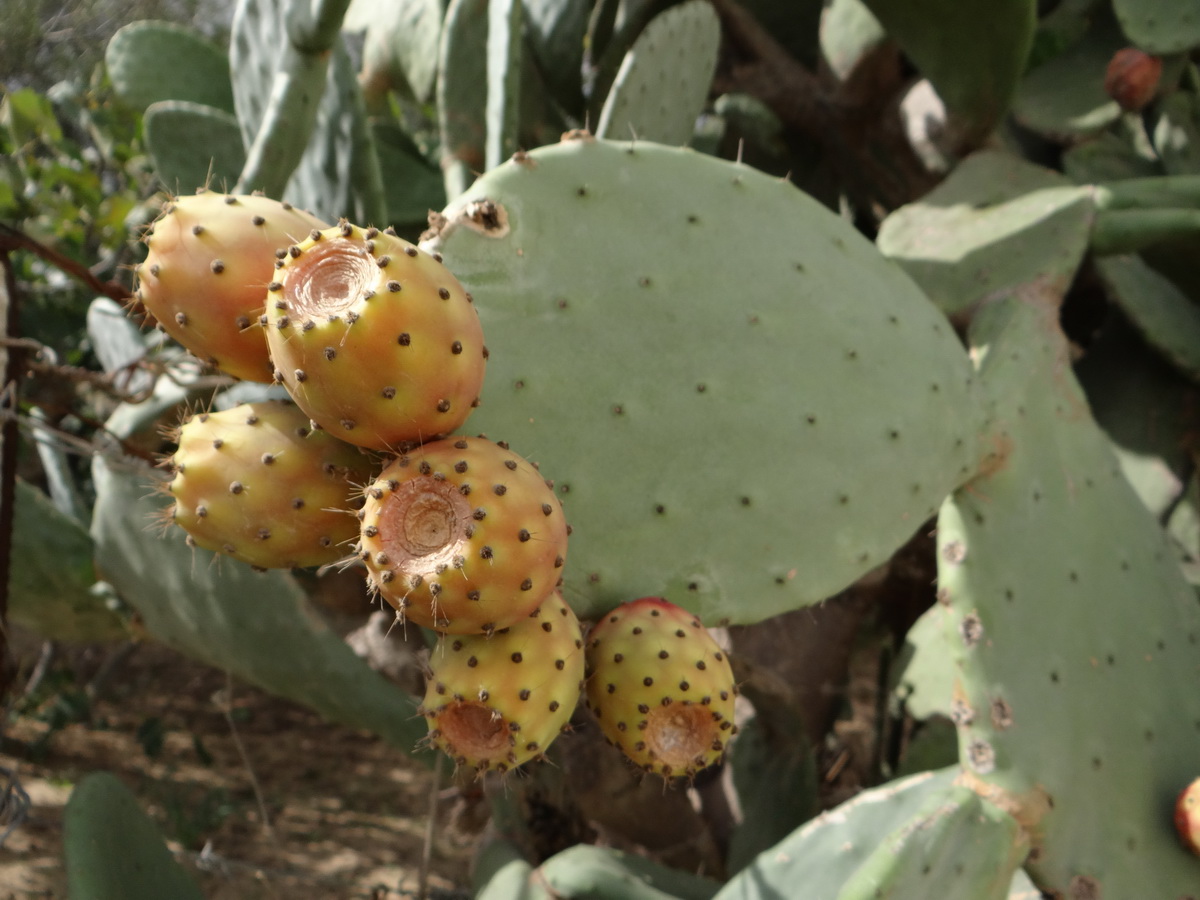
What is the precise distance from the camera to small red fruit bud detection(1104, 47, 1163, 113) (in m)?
2.06

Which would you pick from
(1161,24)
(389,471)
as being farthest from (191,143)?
(1161,24)

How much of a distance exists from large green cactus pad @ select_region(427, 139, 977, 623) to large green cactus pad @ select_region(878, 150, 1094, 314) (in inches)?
19.1

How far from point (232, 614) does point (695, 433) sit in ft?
2.92

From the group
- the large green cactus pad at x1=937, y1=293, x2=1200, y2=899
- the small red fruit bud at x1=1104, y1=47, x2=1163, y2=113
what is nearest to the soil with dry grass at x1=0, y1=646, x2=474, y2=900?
the large green cactus pad at x1=937, y1=293, x2=1200, y2=899

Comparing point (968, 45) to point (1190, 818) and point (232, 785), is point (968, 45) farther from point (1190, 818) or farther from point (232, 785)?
point (232, 785)

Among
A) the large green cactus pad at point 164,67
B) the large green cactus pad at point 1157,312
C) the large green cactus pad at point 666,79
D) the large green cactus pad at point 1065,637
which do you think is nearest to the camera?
the large green cactus pad at point 1065,637

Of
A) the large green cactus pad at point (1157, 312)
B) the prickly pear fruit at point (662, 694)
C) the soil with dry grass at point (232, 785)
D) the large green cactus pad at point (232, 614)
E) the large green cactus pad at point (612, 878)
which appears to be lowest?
the soil with dry grass at point (232, 785)

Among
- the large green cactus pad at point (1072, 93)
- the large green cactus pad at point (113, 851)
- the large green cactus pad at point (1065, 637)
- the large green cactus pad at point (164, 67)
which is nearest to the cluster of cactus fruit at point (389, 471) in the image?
the large green cactus pad at point (1065, 637)

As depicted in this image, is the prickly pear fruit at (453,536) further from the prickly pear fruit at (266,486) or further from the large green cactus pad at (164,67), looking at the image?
the large green cactus pad at (164,67)

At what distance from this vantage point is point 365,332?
65 centimetres

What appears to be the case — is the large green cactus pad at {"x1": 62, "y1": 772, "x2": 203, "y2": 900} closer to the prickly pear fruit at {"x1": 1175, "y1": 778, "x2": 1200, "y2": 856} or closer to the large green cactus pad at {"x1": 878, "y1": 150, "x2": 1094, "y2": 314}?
the prickly pear fruit at {"x1": 1175, "y1": 778, "x2": 1200, "y2": 856}

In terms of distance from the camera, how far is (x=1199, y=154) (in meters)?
2.24

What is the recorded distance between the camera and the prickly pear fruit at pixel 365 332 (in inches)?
25.6

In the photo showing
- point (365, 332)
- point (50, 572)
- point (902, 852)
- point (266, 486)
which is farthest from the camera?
point (50, 572)
